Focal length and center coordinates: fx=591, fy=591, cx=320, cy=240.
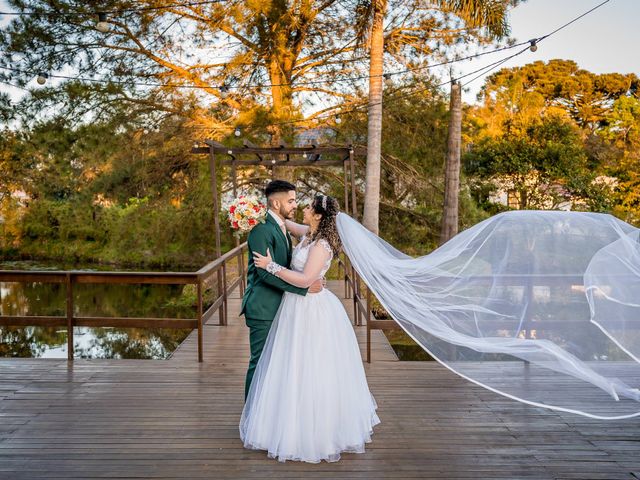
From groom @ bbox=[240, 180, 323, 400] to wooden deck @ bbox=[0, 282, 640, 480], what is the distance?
2.19 ft

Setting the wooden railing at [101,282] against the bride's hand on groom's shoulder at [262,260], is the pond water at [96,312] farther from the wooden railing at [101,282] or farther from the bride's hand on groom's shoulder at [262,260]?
the bride's hand on groom's shoulder at [262,260]

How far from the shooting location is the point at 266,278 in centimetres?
339

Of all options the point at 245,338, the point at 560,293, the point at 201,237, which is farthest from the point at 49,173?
the point at 560,293

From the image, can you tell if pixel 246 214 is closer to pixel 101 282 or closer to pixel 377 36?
pixel 101 282

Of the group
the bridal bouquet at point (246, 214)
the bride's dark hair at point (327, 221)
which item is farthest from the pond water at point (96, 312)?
the bride's dark hair at point (327, 221)

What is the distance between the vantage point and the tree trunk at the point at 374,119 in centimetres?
1055

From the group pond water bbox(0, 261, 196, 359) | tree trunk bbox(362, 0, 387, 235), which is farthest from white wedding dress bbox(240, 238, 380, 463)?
tree trunk bbox(362, 0, 387, 235)

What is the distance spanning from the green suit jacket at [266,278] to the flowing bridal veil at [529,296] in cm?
44

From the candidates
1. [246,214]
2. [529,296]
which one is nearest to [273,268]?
[246,214]

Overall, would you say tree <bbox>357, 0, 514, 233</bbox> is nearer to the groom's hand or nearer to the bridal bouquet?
the bridal bouquet

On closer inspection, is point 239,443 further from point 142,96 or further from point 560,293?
point 142,96

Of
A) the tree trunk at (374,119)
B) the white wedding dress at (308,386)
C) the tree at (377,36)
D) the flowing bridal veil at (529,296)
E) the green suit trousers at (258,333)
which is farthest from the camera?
the tree trunk at (374,119)

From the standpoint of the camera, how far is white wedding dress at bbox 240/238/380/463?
326 centimetres

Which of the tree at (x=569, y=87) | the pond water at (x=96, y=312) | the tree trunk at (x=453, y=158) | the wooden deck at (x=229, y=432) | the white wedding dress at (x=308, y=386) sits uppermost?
the tree at (x=569, y=87)
